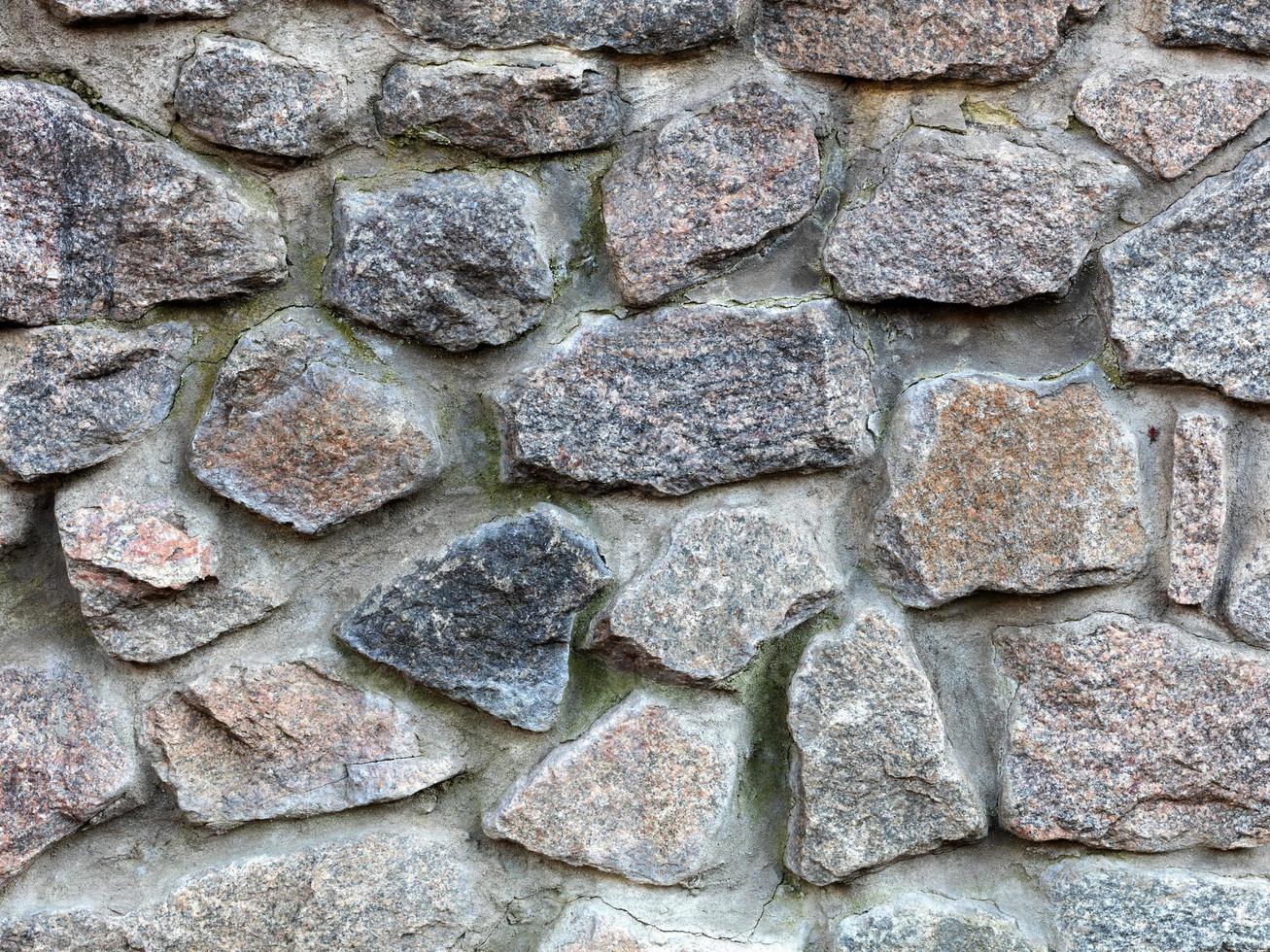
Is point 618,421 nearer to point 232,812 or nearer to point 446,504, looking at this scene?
point 446,504

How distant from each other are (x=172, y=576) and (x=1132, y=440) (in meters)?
0.89

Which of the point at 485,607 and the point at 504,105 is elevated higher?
the point at 504,105

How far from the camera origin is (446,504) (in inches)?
40.8

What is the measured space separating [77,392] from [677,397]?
1.73 ft

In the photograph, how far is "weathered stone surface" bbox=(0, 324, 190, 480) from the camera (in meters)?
0.92

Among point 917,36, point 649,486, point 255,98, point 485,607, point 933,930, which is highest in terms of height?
point 917,36

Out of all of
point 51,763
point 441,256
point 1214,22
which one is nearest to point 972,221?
point 1214,22

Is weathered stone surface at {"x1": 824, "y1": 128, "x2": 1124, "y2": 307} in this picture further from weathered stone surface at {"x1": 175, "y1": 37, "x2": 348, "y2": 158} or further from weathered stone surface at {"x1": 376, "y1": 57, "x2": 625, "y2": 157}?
weathered stone surface at {"x1": 175, "y1": 37, "x2": 348, "y2": 158}

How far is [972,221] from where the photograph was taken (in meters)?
1.00

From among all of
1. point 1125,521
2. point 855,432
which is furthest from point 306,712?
point 1125,521

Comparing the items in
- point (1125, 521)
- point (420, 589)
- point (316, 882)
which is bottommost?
point (316, 882)

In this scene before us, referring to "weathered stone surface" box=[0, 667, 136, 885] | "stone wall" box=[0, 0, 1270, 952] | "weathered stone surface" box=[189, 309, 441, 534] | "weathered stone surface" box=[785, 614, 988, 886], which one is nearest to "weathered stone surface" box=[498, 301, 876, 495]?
"stone wall" box=[0, 0, 1270, 952]

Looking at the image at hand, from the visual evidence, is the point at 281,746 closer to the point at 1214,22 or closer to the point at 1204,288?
the point at 1204,288

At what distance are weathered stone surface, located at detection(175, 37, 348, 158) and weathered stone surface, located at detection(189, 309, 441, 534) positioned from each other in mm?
156
